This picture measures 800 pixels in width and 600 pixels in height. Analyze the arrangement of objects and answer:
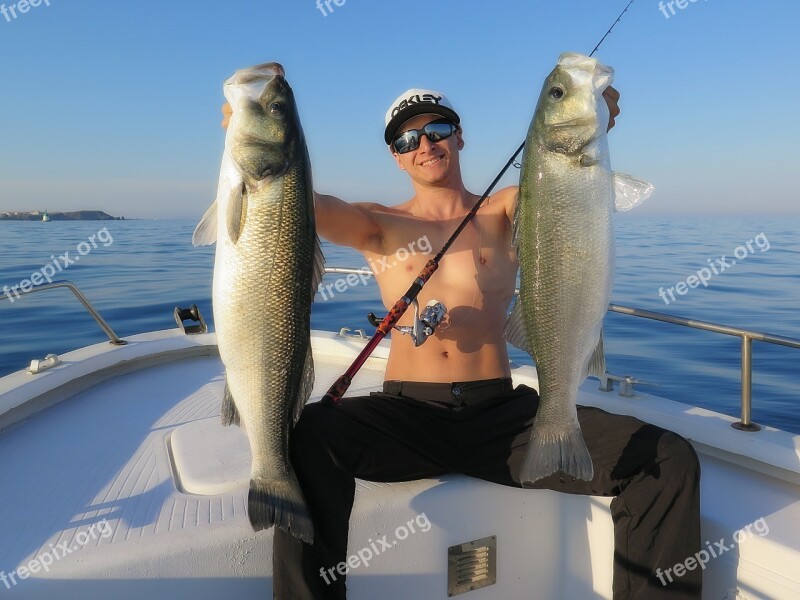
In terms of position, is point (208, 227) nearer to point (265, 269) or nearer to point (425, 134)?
point (265, 269)

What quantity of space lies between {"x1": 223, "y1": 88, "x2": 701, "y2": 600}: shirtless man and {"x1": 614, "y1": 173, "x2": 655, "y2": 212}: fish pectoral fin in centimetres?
51

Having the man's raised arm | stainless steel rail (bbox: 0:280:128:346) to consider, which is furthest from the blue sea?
stainless steel rail (bbox: 0:280:128:346)

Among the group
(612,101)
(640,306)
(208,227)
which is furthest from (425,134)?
(640,306)

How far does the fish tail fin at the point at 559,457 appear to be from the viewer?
2363 millimetres

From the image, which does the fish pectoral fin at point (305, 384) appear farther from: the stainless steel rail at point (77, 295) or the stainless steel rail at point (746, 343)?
the stainless steel rail at point (77, 295)

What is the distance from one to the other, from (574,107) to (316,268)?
110 cm

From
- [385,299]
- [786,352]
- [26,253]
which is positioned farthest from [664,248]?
[26,253]

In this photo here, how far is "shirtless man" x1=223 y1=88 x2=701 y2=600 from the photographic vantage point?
7.82 ft

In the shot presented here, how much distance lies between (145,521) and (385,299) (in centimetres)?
169

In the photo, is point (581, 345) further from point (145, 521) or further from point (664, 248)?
point (664, 248)

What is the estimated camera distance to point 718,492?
284cm

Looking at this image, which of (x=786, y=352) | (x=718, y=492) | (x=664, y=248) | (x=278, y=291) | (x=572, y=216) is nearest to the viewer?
(x=278, y=291)

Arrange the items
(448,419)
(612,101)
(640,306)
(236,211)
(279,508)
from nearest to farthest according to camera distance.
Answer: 1. (236,211)
2. (279,508)
3. (612,101)
4. (448,419)
5. (640,306)

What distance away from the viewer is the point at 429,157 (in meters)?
3.46
